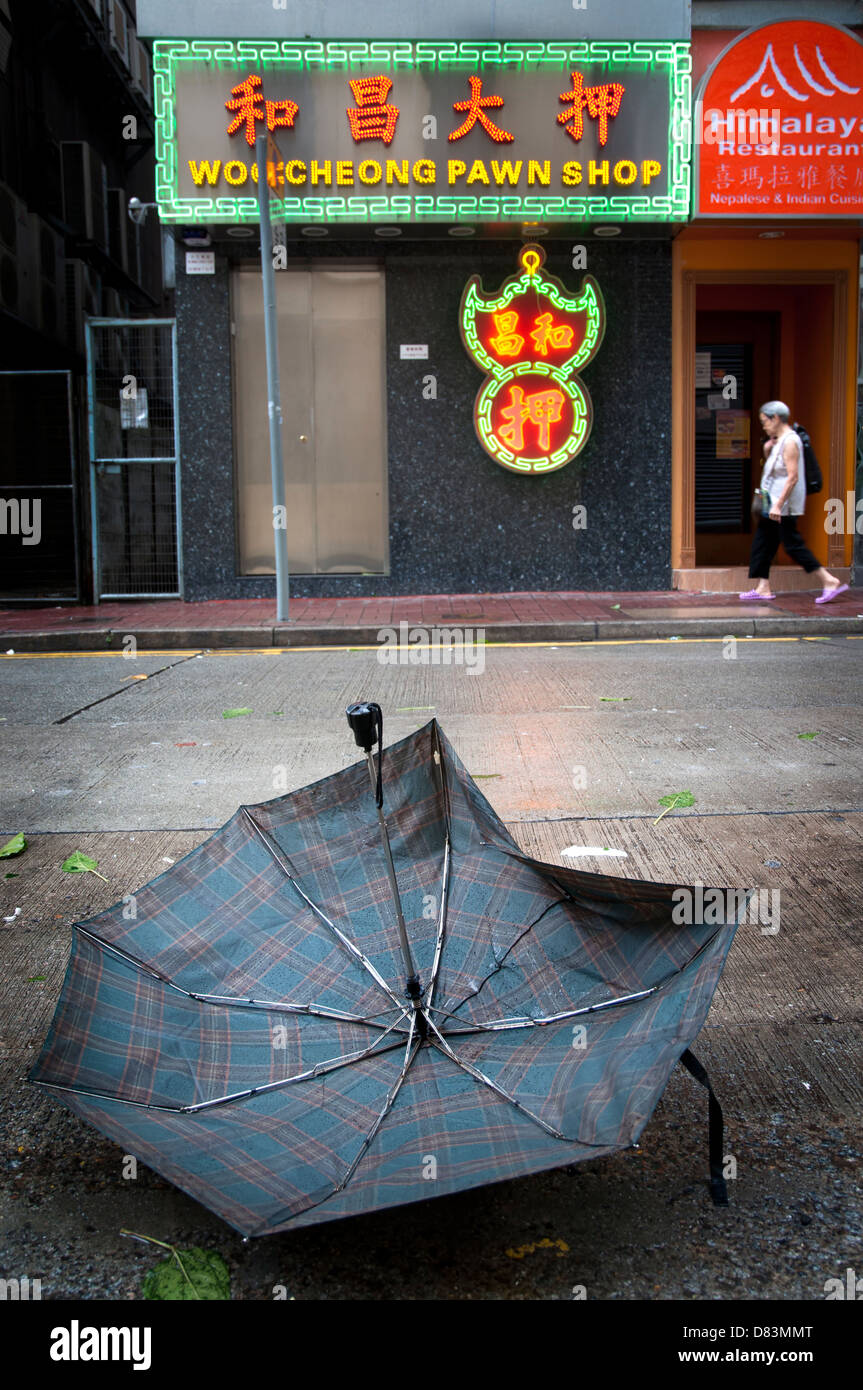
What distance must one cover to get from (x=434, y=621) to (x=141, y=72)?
53.0 ft

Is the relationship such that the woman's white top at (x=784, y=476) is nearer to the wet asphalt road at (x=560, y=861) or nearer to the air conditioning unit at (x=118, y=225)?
the wet asphalt road at (x=560, y=861)

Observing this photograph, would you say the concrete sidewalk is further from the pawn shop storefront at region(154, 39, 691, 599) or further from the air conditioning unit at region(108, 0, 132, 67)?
the air conditioning unit at region(108, 0, 132, 67)

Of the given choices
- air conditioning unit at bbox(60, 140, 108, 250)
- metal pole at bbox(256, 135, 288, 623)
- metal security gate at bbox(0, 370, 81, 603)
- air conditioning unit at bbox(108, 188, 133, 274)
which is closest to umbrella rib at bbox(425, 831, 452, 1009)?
metal pole at bbox(256, 135, 288, 623)

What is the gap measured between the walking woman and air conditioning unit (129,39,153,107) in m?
14.5

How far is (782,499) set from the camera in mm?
11586

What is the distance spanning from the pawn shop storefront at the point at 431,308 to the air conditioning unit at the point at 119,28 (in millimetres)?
8936

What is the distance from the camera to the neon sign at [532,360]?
1312 centimetres

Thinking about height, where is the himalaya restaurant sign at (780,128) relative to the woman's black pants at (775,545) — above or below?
above

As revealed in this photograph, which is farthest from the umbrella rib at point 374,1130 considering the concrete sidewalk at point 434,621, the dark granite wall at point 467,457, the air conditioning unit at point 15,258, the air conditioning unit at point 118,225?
the air conditioning unit at point 118,225

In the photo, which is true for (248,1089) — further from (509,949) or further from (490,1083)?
(509,949)

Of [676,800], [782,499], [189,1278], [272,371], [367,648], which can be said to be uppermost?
[272,371]

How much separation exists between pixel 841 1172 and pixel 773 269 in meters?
12.8

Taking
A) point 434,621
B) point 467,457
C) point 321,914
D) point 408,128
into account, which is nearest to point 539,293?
point 467,457

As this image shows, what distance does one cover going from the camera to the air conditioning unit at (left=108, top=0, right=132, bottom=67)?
64.6ft
